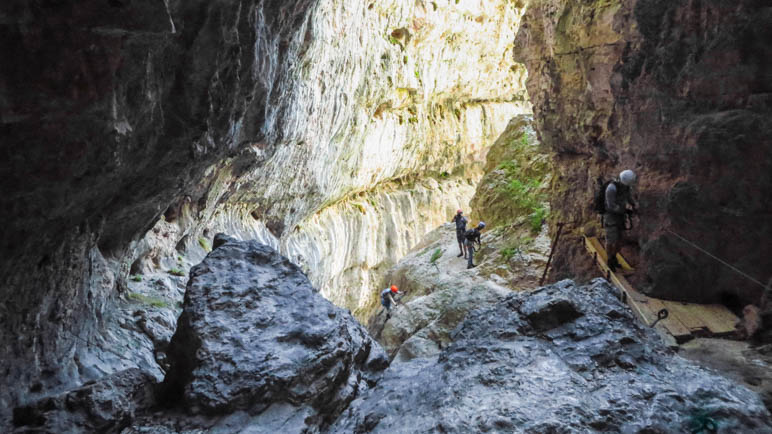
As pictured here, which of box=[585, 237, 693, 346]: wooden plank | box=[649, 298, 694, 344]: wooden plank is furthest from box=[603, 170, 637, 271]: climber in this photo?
box=[649, 298, 694, 344]: wooden plank

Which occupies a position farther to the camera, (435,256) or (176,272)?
(435,256)

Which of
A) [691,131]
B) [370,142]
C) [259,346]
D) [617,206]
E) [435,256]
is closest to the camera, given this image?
[259,346]

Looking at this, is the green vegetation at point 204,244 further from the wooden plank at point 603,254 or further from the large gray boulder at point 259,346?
the wooden plank at point 603,254

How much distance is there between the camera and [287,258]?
625cm

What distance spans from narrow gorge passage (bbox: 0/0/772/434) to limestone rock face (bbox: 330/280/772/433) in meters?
0.02

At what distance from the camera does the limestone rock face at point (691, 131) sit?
16.4 feet

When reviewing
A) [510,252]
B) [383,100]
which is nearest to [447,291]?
[510,252]

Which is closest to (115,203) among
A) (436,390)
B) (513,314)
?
(436,390)

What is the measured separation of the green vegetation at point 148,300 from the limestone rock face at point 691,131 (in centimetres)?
749

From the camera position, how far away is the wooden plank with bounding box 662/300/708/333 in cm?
482

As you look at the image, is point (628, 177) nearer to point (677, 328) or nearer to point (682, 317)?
point (682, 317)

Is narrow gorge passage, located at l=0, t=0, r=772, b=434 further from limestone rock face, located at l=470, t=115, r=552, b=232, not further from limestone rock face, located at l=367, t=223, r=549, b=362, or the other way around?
limestone rock face, located at l=470, t=115, r=552, b=232

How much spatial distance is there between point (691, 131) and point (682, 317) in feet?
7.36

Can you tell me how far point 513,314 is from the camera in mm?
4586
